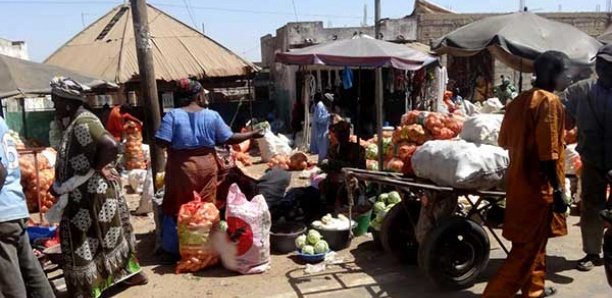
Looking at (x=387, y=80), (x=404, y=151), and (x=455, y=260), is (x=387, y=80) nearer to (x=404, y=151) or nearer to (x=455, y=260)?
(x=404, y=151)

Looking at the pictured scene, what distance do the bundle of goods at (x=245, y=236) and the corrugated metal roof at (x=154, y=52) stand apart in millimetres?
8045

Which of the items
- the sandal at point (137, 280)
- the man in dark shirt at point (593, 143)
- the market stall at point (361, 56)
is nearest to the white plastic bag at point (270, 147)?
the market stall at point (361, 56)

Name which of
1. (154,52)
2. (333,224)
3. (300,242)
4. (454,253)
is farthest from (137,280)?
(154,52)

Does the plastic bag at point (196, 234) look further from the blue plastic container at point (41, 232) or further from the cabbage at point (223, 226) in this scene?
the blue plastic container at point (41, 232)

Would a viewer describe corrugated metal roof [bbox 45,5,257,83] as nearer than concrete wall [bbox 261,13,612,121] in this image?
Yes

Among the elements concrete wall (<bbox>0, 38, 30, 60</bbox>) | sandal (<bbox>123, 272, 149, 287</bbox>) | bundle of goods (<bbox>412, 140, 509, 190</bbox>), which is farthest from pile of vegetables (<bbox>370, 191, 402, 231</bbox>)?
concrete wall (<bbox>0, 38, 30, 60</bbox>)

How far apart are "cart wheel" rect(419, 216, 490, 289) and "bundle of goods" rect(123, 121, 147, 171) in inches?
275

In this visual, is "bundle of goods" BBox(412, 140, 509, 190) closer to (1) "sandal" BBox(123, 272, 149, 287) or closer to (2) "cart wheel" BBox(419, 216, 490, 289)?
(2) "cart wheel" BBox(419, 216, 490, 289)

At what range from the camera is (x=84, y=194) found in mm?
3955

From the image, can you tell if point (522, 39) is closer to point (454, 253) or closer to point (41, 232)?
point (454, 253)

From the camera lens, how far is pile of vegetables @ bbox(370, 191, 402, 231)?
5.35m

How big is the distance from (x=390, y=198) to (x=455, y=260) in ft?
5.58

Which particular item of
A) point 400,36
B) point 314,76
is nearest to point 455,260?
point 314,76

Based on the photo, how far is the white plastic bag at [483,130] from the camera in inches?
172
